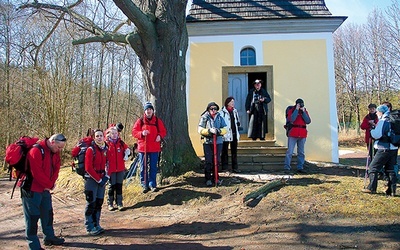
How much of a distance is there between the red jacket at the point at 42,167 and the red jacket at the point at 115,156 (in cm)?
150

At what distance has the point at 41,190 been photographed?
4.20 m

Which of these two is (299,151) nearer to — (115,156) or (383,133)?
(383,133)

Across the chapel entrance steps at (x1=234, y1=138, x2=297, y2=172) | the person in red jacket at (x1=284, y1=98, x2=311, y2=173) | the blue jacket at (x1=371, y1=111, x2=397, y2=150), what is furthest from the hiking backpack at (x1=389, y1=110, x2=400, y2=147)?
the chapel entrance steps at (x1=234, y1=138, x2=297, y2=172)

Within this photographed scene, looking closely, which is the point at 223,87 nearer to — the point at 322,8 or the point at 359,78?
the point at 322,8

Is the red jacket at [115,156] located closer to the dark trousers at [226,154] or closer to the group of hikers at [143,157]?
the group of hikers at [143,157]

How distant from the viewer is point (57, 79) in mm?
15602

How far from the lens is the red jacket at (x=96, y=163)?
4.75 m

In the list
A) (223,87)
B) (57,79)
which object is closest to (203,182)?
(223,87)

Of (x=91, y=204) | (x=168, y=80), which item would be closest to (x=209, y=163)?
(x=168, y=80)

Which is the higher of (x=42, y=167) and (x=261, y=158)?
(x=42, y=167)

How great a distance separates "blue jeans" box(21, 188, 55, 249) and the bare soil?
30 cm

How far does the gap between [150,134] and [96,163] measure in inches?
69.4

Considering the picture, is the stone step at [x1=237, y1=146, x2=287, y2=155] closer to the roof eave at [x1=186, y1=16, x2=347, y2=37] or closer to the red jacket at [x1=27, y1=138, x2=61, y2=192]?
the roof eave at [x1=186, y1=16, x2=347, y2=37]

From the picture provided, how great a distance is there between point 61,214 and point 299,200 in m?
4.46
